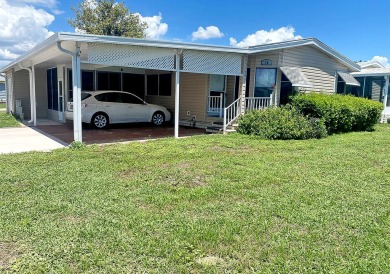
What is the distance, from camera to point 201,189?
5.14m

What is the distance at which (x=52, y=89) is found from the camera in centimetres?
1614

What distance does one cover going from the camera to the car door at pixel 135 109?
13.2m

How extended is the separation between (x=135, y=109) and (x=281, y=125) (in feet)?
20.2

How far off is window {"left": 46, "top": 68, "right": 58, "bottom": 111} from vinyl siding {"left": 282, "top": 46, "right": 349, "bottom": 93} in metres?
10.8

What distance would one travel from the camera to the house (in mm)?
8789

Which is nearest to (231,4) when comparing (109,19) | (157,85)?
(157,85)

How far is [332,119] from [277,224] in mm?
8916

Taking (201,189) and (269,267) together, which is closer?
(269,267)

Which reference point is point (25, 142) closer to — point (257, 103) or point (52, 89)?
point (52, 89)

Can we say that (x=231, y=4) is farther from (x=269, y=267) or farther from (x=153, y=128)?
(x=269, y=267)

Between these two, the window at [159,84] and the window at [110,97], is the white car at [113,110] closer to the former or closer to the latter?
the window at [110,97]

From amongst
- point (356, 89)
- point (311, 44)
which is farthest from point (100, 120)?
point (356, 89)

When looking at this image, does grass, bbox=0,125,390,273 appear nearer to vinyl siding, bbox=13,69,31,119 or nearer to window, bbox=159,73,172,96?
window, bbox=159,73,172,96

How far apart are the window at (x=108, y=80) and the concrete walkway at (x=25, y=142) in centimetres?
467
